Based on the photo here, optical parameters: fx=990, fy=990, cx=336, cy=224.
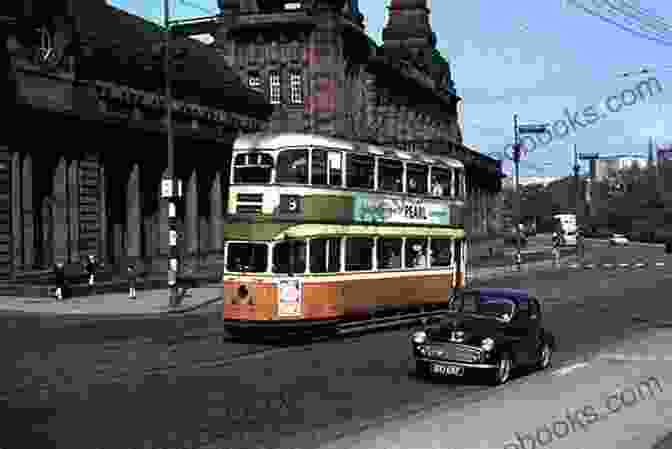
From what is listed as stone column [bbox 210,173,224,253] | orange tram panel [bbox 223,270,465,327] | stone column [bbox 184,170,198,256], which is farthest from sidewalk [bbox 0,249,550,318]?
stone column [bbox 210,173,224,253]

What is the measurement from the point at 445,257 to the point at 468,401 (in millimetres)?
13852

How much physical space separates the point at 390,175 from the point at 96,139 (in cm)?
2383

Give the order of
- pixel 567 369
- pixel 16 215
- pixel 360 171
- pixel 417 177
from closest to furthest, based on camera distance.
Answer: pixel 567 369, pixel 360 171, pixel 417 177, pixel 16 215

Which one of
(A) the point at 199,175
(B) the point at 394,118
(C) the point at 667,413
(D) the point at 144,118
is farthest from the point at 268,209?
(B) the point at 394,118

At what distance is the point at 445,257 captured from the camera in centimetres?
2997

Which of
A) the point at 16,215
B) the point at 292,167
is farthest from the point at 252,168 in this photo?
the point at 16,215

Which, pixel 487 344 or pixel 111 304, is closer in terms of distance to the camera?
pixel 487 344

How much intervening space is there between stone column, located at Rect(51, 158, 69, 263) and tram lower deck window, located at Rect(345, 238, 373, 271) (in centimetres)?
2145

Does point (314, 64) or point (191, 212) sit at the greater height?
point (314, 64)

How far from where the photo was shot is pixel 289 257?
23516mm

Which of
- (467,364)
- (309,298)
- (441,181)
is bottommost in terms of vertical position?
(467,364)

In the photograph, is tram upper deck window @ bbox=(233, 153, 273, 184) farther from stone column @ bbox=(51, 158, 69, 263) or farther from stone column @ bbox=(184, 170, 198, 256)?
stone column @ bbox=(184, 170, 198, 256)

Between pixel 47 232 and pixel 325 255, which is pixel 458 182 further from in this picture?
pixel 47 232

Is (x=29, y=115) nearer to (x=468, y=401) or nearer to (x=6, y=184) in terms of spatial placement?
(x=6, y=184)
